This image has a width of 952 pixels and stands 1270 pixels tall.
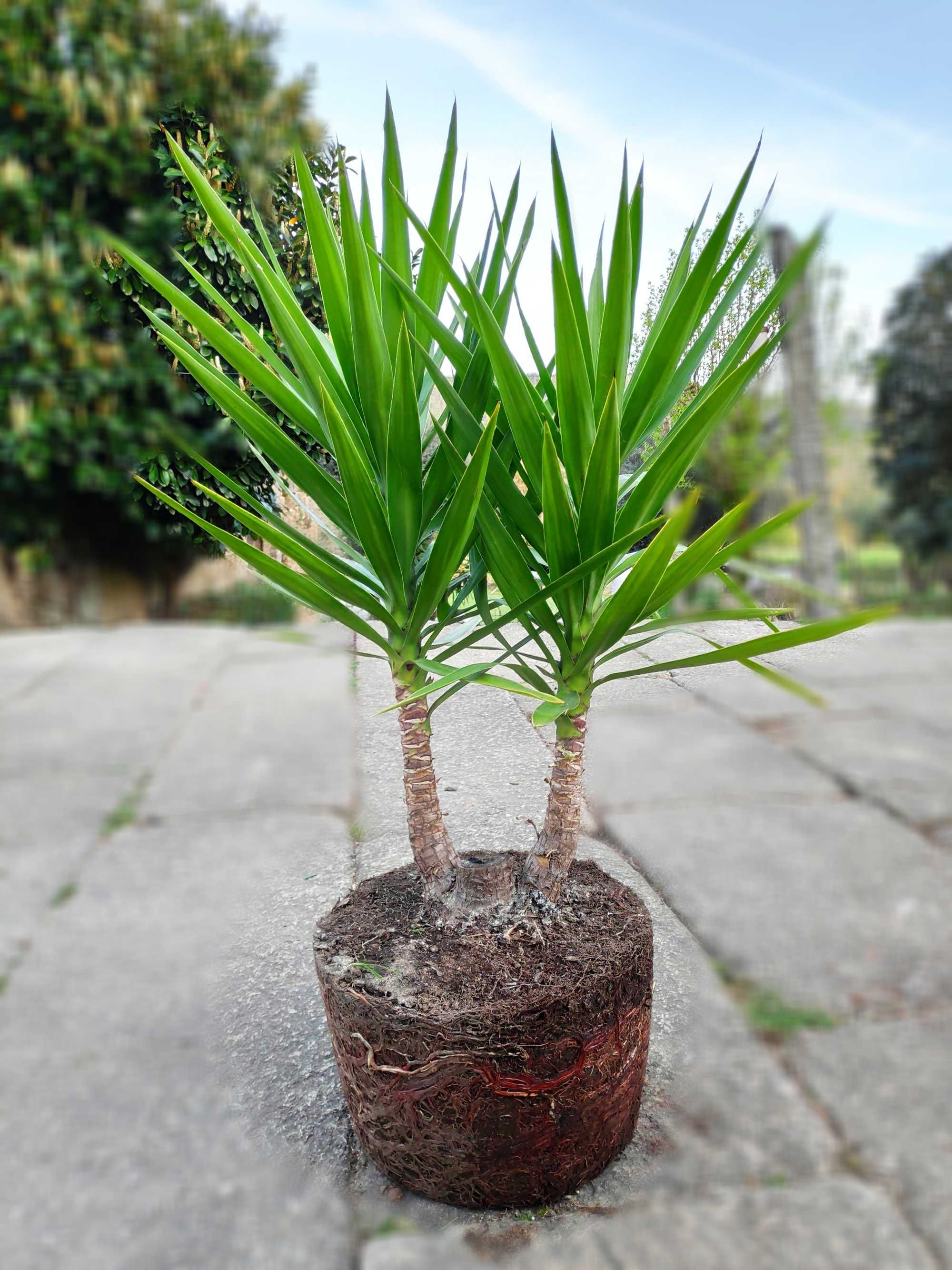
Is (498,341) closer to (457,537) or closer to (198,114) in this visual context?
(457,537)

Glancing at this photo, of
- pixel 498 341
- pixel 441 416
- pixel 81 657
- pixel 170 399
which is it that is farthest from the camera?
pixel 81 657

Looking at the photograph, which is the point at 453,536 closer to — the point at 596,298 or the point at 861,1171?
the point at 596,298

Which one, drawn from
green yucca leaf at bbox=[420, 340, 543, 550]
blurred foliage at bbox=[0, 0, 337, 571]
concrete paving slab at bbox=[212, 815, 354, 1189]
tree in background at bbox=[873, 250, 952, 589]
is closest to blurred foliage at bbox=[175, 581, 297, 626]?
blurred foliage at bbox=[0, 0, 337, 571]

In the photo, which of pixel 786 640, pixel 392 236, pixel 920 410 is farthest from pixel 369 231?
pixel 920 410

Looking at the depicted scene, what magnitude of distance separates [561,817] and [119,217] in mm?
1651

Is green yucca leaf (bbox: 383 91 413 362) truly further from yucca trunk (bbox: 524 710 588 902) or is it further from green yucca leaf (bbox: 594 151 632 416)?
yucca trunk (bbox: 524 710 588 902)

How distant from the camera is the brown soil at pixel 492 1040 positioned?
859 millimetres

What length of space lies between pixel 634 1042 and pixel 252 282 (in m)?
1.03

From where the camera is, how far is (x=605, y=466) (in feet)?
2.55

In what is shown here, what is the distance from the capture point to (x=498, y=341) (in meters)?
0.76

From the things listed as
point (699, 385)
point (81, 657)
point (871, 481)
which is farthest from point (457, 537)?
A: point (81, 657)

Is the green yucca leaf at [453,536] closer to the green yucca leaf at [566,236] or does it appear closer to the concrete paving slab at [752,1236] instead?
the green yucca leaf at [566,236]

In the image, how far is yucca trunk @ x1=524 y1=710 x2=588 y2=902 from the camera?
38.1 inches

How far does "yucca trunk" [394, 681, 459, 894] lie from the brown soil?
1.7 inches
